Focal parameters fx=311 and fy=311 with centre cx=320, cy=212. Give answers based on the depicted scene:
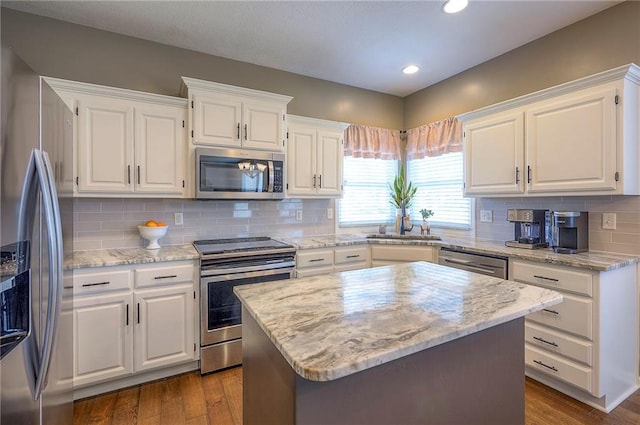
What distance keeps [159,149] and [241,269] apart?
1.19 m

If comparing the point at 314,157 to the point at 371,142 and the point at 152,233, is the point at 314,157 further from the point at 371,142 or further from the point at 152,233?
the point at 152,233

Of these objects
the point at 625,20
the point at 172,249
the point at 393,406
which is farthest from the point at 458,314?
the point at 625,20

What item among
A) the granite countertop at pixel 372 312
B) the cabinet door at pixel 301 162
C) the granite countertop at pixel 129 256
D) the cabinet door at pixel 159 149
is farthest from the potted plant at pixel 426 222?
the cabinet door at pixel 159 149

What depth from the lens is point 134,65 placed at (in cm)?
272

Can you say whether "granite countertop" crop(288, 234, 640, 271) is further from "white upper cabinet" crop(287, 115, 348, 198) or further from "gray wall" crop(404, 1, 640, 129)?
"gray wall" crop(404, 1, 640, 129)

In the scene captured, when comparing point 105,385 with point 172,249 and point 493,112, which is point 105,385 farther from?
point 493,112

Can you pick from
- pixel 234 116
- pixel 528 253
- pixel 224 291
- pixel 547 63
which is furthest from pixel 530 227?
pixel 234 116

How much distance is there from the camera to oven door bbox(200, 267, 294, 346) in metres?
2.43

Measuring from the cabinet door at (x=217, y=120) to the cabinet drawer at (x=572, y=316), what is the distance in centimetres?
275

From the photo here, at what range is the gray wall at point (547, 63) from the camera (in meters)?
2.29

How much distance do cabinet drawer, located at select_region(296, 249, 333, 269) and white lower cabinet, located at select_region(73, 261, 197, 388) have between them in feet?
3.02

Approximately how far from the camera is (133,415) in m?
2.01

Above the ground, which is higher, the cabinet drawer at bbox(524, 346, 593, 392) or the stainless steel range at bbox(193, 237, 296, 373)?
the stainless steel range at bbox(193, 237, 296, 373)

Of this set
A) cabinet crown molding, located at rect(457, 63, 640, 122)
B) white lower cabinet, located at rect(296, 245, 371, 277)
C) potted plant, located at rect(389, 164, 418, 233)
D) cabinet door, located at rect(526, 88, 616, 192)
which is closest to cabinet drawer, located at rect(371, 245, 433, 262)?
white lower cabinet, located at rect(296, 245, 371, 277)
